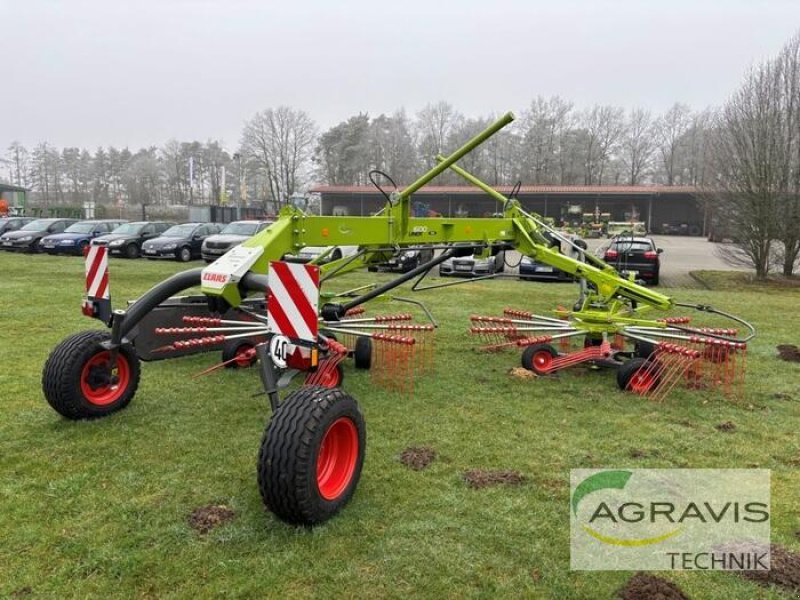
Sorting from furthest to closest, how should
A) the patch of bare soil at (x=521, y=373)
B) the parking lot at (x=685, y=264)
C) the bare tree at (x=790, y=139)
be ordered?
the parking lot at (x=685, y=264) < the bare tree at (x=790, y=139) < the patch of bare soil at (x=521, y=373)

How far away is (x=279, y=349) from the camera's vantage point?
359 centimetres

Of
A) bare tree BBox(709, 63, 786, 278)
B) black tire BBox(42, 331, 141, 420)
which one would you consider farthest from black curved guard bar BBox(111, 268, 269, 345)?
bare tree BBox(709, 63, 786, 278)

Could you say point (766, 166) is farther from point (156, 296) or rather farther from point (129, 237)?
point (129, 237)

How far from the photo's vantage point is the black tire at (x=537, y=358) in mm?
6422

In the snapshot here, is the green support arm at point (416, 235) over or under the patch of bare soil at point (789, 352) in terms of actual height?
over

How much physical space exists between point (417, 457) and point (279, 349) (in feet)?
4.23

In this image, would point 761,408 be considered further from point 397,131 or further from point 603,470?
point 397,131

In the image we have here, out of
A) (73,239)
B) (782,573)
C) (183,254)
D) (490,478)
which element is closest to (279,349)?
(490,478)

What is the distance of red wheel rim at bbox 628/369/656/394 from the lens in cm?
576

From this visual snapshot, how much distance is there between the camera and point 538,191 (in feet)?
167

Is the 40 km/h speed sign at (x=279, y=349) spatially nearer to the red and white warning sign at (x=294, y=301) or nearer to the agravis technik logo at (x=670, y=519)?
the red and white warning sign at (x=294, y=301)

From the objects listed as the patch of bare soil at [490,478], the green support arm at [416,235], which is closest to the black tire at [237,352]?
the green support arm at [416,235]

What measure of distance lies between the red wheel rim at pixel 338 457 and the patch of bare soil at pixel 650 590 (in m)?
1.54

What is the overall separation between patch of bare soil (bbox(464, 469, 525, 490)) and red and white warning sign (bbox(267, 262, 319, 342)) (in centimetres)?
136
